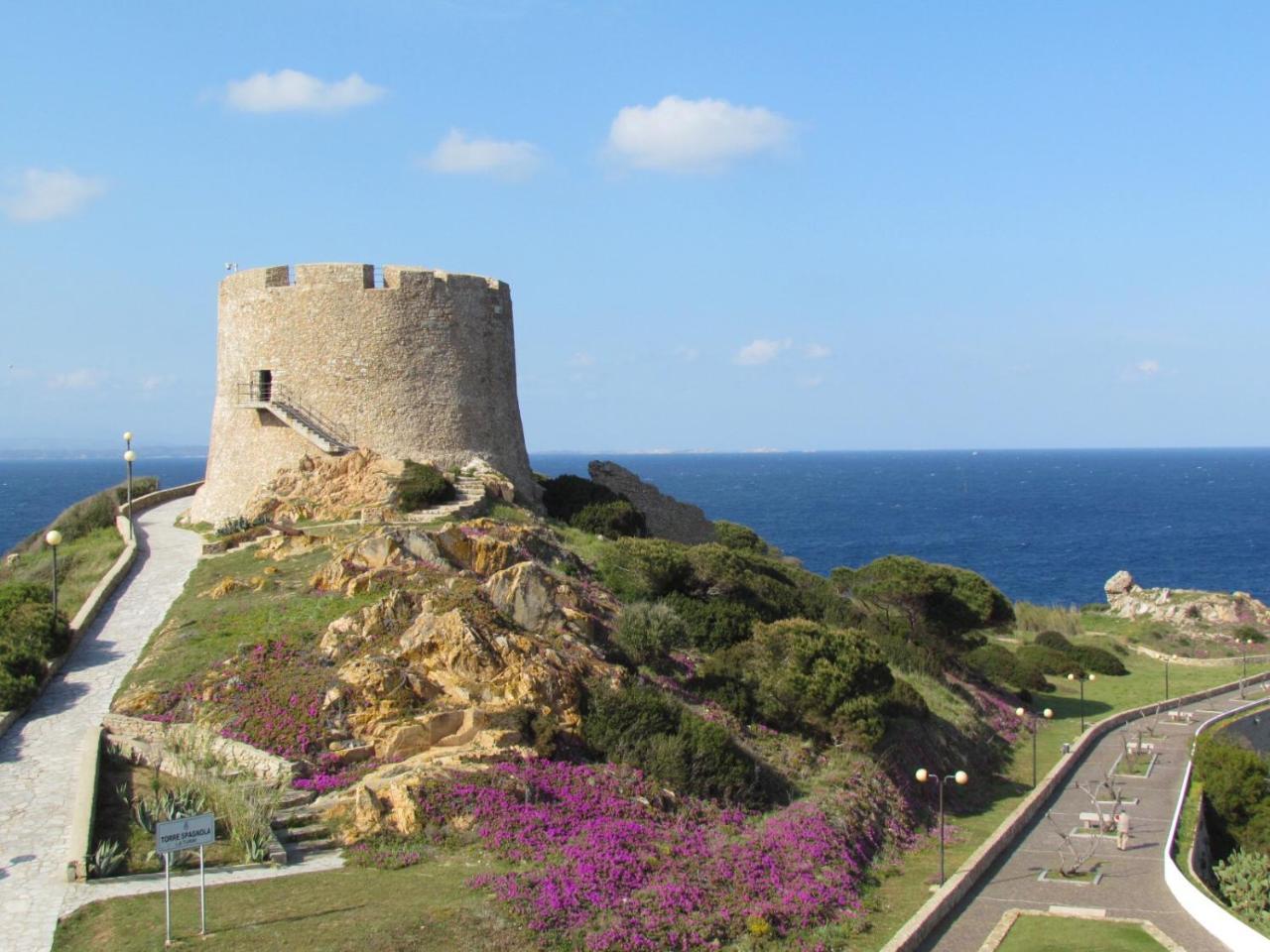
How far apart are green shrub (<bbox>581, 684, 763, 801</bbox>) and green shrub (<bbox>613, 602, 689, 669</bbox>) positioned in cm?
310

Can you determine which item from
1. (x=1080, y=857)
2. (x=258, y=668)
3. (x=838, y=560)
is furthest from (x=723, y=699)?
(x=838, y=560)

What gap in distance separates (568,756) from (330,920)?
273 inches

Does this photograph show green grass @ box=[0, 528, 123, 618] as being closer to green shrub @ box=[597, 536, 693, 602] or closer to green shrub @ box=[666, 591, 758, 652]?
green shrub @ box=[597, 536, 693, 602]

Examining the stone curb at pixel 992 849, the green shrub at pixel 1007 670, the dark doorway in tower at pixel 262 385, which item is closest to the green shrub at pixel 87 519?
the dark doorway in tower at pixel 262 385

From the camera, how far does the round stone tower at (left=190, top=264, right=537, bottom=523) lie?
3319cm

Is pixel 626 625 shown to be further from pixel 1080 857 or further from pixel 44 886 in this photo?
pixel 44 886

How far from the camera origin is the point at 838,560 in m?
88.8

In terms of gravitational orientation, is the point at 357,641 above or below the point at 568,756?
above

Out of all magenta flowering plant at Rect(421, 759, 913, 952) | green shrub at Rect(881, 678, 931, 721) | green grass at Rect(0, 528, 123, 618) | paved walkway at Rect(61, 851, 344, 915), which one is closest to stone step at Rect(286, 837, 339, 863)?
paved walkway at Rect(61, 851, 344, 915)

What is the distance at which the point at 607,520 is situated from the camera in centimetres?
3781

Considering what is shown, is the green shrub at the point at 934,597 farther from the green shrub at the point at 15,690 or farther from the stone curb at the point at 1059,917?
the green shrub at the point at 15,690

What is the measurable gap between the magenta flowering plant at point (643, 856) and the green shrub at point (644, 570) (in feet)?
29.9

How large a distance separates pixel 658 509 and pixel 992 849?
915 inches

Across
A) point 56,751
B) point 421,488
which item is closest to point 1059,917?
point 56,751
